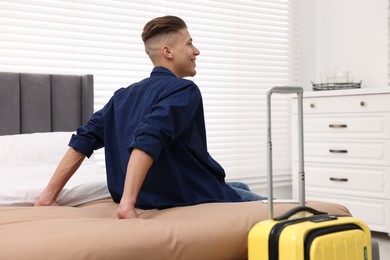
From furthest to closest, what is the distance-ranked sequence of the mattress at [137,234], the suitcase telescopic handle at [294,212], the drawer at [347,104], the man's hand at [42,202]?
the drawer at [347,104]
the man's hand at [42,202]
the suitcase telescopic handle at [294,212]
the mattress at [137,234]

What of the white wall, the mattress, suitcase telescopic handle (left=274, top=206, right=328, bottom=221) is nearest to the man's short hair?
the mattress

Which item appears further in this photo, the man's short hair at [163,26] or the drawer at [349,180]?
the drawer at [349,180]

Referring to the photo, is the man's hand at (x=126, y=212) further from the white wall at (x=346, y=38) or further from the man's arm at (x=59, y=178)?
the white wall at (x=346, y=38)

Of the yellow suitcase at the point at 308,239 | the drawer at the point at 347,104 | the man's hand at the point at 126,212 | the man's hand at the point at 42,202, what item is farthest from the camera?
the drawer at the point at 347,104

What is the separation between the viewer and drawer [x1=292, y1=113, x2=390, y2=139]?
391 cm

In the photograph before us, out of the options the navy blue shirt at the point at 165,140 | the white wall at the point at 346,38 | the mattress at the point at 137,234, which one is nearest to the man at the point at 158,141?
the navy blue shirt at the point at 165,140

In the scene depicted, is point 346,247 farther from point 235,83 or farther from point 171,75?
point 235,83

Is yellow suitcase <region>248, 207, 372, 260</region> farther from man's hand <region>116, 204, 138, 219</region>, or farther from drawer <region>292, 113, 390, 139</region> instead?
drawer <region>292, 113, 390, 139</region>

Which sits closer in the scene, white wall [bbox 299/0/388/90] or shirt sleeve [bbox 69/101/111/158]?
shirt sleeve [bbox 69/101/111/158]

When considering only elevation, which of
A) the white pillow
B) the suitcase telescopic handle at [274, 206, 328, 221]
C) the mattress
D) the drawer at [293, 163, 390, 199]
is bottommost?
the drawer at [293, 163, 390, 199]

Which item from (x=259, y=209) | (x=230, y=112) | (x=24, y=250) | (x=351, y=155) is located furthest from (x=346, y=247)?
(x=230, y=112)

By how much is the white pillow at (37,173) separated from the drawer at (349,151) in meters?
2.07

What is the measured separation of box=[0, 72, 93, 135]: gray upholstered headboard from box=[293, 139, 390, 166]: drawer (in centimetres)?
180

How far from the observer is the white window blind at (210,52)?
A: 12.0 feet
